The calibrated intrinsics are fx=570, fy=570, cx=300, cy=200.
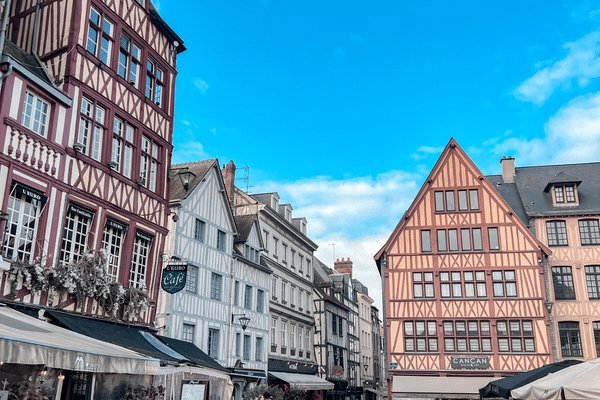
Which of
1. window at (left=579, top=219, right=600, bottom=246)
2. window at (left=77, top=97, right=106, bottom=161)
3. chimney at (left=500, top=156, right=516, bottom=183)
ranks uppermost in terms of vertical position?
chimney at (left=500, top=156, right=516, bottom=183)

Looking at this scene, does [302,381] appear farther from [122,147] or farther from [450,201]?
[122,147]

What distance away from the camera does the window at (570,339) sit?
24922 mm

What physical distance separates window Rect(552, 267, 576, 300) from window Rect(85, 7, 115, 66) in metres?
21.6

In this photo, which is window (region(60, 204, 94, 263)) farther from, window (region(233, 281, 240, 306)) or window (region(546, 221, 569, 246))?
window (region(546, 221, 569, 246))

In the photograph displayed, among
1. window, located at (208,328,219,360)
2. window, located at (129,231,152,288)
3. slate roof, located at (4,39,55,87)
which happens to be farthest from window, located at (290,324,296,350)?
slate roof, located at (4,39,55,87)

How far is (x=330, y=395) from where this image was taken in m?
35.8

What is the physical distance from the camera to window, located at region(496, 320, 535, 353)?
25016 millimetres

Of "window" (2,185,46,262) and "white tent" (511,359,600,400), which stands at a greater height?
"window" (2,185,46,262)

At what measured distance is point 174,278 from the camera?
15.0 meters

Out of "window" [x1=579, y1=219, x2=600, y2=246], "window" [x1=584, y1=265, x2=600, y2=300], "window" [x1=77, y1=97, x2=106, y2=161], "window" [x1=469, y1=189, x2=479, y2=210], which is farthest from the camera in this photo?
"window" [x1=469, y1=189, x2=479, y2=210]

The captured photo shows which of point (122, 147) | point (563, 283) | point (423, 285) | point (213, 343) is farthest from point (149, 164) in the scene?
point (563, 283)

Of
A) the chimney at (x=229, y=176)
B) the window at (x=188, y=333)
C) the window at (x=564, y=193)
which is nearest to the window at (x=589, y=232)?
the window at (x=564, y=193)

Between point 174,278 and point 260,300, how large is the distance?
11.0 metres

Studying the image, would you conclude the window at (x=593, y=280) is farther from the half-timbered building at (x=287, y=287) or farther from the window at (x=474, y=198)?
the half-timbered building at (x=287, y=287)
